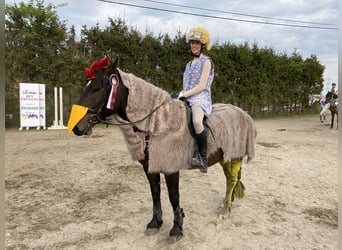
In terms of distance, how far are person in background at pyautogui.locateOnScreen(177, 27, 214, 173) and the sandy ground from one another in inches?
37.0

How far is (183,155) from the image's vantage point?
2.66 m

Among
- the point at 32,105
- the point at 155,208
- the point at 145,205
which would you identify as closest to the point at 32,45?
the point at 32,105

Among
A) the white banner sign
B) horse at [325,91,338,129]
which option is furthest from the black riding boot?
horse at [325,91,338,129]

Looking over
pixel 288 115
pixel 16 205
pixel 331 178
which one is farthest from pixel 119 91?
pixel 288 115

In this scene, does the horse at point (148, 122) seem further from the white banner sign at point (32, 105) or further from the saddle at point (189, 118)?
the white banner sign at point (32, 105)

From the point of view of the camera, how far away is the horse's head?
7.66 feet

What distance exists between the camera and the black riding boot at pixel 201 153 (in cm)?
271

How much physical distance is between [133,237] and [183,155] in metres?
1.08

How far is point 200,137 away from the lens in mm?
2707

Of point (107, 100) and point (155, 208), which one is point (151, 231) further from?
point (107, 100)

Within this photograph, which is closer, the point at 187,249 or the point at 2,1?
the point at 2,1

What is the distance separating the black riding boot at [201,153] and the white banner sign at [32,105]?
8.82 metres

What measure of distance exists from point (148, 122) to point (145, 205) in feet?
5.14

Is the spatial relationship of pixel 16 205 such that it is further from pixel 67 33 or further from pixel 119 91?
pixel 67 33
